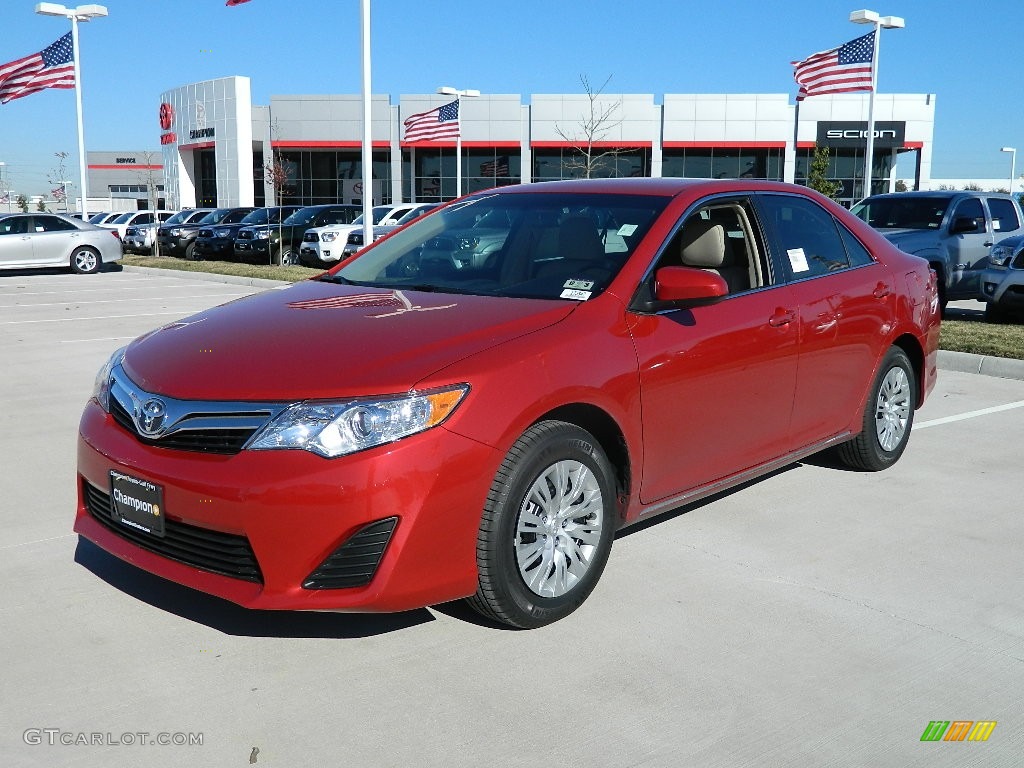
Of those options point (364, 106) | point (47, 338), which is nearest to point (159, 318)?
point (47, 338)

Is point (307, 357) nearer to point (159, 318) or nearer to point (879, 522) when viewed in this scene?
point (879, 522)

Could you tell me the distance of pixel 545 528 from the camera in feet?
12.1

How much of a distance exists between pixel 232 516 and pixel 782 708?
1866mm

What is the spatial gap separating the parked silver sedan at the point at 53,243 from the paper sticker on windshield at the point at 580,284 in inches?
853

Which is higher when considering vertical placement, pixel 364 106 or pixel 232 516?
pixel 364 106

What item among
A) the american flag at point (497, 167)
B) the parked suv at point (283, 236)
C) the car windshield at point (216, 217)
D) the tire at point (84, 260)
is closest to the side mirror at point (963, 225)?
the parked suv at point (283, 236)

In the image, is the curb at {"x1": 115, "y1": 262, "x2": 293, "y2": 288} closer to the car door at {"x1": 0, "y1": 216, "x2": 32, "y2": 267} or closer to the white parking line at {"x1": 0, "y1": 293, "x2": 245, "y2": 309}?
the white parking line at {"x1": 0, "y1": 293, "x2": 245, "y2": 309}

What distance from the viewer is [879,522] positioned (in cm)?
506

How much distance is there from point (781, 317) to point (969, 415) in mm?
3681

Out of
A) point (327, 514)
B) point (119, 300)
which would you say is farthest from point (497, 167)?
point (327, 514)

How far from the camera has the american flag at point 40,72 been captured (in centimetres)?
2553

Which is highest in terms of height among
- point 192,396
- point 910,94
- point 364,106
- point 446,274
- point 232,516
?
point 910,94

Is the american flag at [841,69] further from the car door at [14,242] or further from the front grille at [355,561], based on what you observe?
the front grille at [355,561]

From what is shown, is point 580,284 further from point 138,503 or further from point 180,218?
point 180,218
